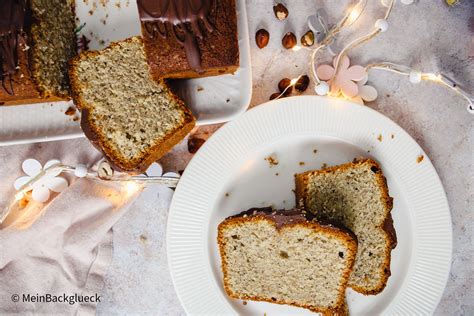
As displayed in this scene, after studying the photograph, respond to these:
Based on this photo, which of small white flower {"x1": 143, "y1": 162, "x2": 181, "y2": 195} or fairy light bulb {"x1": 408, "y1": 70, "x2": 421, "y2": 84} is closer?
fairy light bulb {"x1": 408, "y1": 70, "x2": 421, "y2": 84}

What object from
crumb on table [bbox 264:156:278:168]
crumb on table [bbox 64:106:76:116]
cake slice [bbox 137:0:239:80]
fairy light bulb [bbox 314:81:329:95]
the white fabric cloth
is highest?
cake slice [bbox 137:0:239:80]

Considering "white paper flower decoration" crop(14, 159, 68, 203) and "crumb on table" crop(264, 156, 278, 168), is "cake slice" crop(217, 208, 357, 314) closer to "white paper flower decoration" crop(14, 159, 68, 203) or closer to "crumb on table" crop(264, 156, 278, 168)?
"crumb on table" crop(264, 156, 278, 168)

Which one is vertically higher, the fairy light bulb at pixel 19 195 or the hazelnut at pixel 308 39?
the hazelnut at pixel 308 39

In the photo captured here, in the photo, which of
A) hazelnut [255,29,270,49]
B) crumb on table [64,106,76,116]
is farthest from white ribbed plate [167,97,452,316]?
crumb on table [64,106,76,116]

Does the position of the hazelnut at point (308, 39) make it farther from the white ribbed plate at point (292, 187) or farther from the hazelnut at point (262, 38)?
the white ribbed plate at point (292, 187)

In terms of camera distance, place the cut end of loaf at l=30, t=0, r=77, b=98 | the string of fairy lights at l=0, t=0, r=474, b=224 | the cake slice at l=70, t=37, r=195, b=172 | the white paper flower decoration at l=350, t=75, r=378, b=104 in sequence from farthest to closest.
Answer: the white paper flower decoration at l=350, t=75, r=378, b=104
the string of fairy lights at l=0, t=0, r=474, b=224
the cake slice at l=70, t=37, r=195, b=172
the cut end of loaf at l=30, t=0, r=77, b=98

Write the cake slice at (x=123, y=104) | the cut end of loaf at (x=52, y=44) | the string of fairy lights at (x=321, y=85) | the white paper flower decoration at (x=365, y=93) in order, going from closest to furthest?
the cut end of loaf at (x=52, y=44) < the cake slice at (x=123, y=104) < the string of fairy lights at (x=321, y=85) < the white paper flower decoration at (x=365, y=93)

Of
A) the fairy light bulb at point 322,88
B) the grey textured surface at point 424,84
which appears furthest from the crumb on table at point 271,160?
the fairy light bulb at point 322,88
